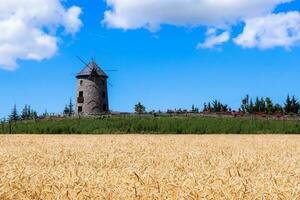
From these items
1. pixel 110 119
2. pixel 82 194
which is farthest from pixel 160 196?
pixel 110 119

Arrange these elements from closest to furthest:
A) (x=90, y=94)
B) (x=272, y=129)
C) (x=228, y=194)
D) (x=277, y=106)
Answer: (x=228, y=194), (x=272, y=129), (x=90, y=94), (x=277, y=106)

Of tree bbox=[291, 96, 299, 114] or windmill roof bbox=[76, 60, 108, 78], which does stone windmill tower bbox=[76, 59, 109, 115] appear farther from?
tree bbox=[291, 96, 299, 114]

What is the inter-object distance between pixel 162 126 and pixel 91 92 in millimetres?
26289

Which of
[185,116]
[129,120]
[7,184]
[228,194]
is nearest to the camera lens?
[228,194]

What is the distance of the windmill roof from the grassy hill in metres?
19.8

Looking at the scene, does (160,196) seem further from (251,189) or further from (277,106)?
(277,106)

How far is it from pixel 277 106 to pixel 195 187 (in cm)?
14372

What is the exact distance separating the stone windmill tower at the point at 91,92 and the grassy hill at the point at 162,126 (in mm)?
13388

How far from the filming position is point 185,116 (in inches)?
3324

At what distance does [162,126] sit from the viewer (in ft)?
240

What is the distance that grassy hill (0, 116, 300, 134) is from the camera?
235 feet

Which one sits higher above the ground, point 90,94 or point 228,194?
point 90,94

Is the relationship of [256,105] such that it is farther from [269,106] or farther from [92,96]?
[92,96]

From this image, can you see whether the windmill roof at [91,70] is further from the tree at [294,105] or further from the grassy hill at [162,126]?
the tree at [294,105]
